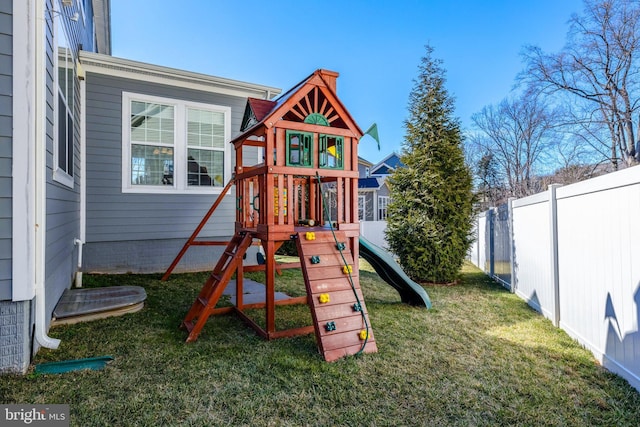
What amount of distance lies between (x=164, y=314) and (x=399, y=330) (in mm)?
2843

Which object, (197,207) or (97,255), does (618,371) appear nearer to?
(197,207)

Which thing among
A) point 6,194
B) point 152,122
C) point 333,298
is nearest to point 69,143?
point 152,122

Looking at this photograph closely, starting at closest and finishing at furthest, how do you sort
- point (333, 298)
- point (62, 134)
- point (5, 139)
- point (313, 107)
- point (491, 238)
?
point (5, 139) < point (333, 298) < point (313, 107) < point (62, 134) < point (491, 238)

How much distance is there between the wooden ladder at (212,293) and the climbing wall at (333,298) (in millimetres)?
724

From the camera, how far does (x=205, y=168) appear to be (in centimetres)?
726

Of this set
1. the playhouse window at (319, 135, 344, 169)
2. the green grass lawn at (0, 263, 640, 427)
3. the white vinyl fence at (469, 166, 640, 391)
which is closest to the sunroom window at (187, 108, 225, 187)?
the green grass lawn at (0, 263, 640, 427)

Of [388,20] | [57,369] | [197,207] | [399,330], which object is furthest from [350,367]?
[388,20]

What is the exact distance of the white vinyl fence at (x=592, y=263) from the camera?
2.57 meters

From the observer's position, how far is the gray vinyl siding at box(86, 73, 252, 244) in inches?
246

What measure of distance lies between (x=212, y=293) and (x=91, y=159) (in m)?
4.31

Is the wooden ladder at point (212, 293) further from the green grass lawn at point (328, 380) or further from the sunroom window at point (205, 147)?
the sunroom window at point (205, 147)

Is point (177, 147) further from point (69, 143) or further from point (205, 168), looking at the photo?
point (69, 143)

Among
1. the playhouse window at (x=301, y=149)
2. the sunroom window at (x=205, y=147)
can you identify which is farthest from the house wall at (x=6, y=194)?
the sunroom window at (x=205, y=147)

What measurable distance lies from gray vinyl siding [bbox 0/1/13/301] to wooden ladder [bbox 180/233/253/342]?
4.93 feet
